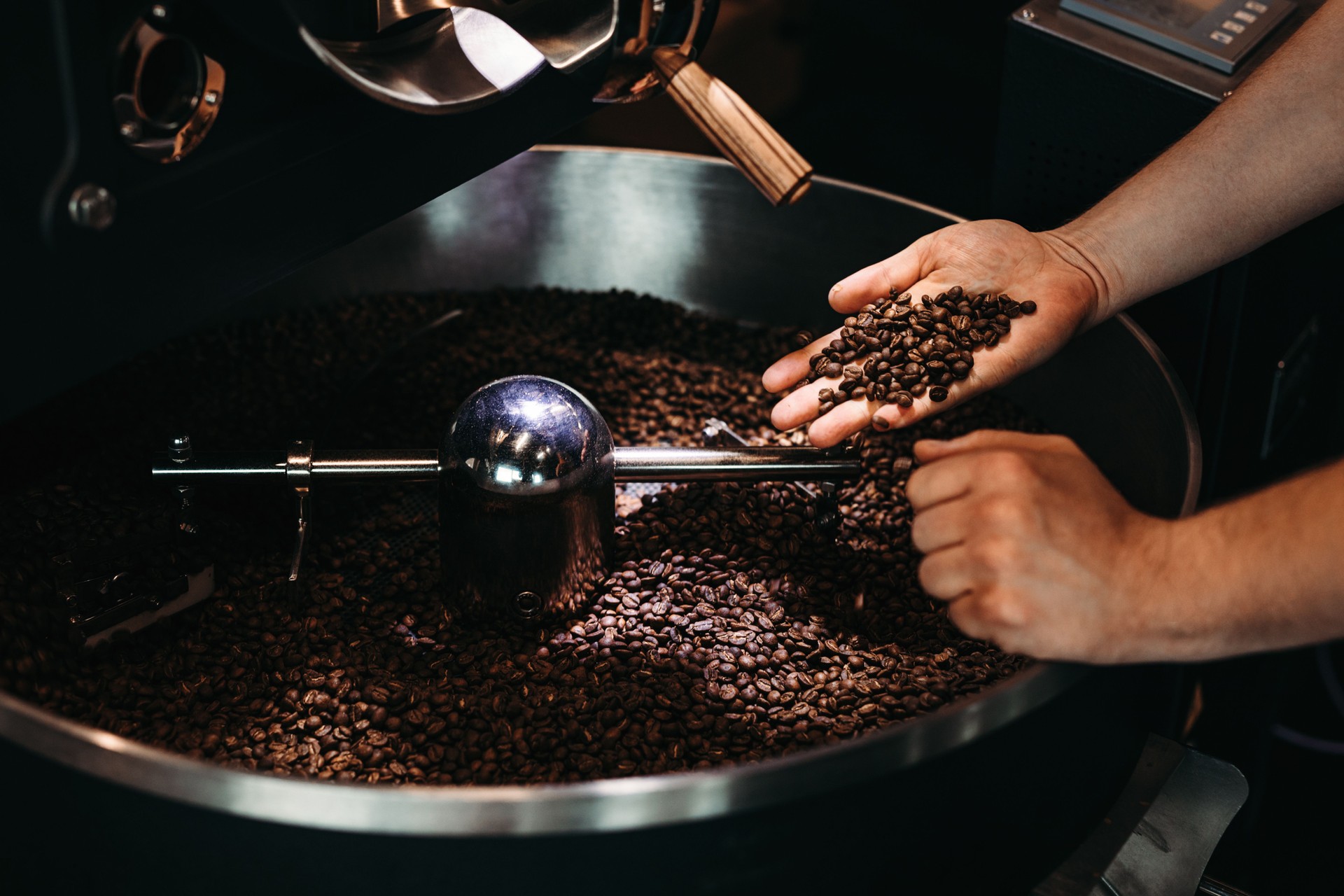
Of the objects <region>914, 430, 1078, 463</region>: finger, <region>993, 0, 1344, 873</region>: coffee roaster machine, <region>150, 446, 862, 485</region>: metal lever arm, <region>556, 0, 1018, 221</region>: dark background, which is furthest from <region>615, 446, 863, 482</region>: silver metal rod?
<region>556, 0, 1018, 221</region>: dark background

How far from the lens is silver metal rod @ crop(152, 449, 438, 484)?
3.98 ft

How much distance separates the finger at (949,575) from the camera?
964mm

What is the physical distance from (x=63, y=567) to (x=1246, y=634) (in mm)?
1106

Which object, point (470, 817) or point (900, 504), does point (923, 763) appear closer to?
point (470, 817)

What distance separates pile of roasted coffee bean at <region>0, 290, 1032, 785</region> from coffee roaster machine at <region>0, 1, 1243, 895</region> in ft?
0.66

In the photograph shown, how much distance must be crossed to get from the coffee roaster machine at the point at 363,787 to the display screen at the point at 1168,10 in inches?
21.1

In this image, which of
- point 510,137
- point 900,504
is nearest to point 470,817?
point 510,137

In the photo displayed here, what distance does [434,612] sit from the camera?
128 centimetres

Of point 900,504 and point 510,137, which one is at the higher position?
point 510,137

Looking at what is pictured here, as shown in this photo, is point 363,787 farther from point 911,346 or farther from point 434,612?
point 911,346

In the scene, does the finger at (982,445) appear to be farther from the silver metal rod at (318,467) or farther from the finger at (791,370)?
the silver metal rod at (318,467)

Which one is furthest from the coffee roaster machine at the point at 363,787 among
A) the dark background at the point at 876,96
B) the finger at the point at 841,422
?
the dark background at the point at 876,96

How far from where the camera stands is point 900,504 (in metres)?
1.46

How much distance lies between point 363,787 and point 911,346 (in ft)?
2.55
